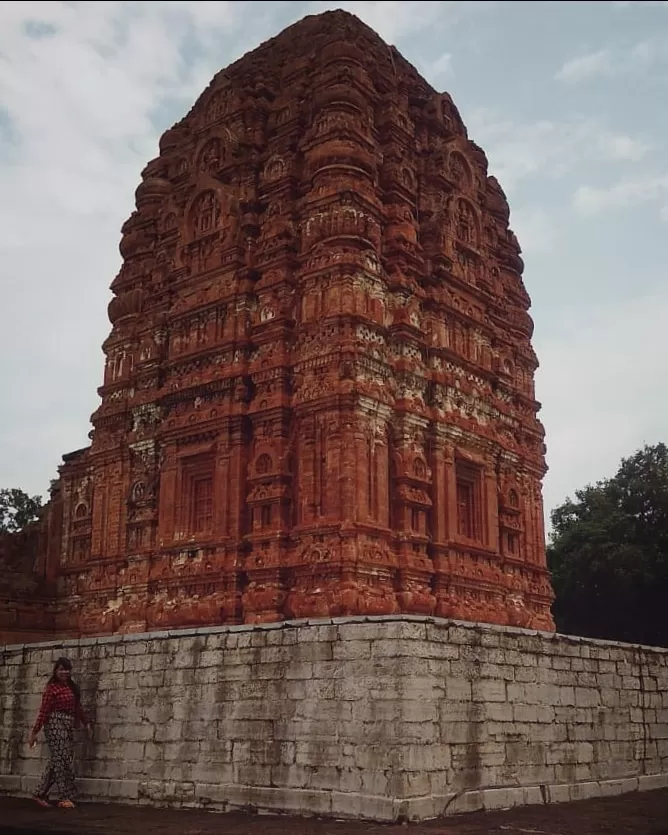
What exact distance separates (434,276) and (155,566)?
A: 8121 millimetres

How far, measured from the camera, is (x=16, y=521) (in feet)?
129

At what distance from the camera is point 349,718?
35.2 feet

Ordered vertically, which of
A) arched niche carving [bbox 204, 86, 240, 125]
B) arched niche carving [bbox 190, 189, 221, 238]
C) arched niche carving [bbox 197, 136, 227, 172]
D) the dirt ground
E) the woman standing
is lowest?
the dirt ground

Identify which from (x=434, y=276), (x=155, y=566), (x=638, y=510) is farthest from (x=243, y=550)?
(x=638, y=510)

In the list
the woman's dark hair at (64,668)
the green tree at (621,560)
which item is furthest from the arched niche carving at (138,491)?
the green tree at (621,560)

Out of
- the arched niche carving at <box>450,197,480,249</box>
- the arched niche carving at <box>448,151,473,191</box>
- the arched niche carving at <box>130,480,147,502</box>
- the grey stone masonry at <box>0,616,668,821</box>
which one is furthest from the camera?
the arched niche carving at <box>448,151,473,191</box>

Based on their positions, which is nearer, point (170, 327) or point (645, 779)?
point (645, 779)

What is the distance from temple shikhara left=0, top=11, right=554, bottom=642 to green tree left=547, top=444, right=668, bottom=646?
39.1 feet

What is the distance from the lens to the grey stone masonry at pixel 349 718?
10.5 meters

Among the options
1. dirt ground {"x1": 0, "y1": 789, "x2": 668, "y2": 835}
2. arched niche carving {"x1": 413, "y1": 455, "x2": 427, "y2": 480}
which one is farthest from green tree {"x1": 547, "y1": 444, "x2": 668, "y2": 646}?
dirt ground {"x1": 0, "y1": 789, "x2": 668, "y2": 835}

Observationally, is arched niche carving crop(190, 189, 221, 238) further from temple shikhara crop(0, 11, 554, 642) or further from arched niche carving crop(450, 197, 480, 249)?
arched niche carving crop(450, 197, 480, 249)

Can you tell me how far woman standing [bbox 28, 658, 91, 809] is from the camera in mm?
12414

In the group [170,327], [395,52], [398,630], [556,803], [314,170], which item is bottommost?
[556,803]

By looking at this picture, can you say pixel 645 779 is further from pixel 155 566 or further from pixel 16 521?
pixel 16 521
